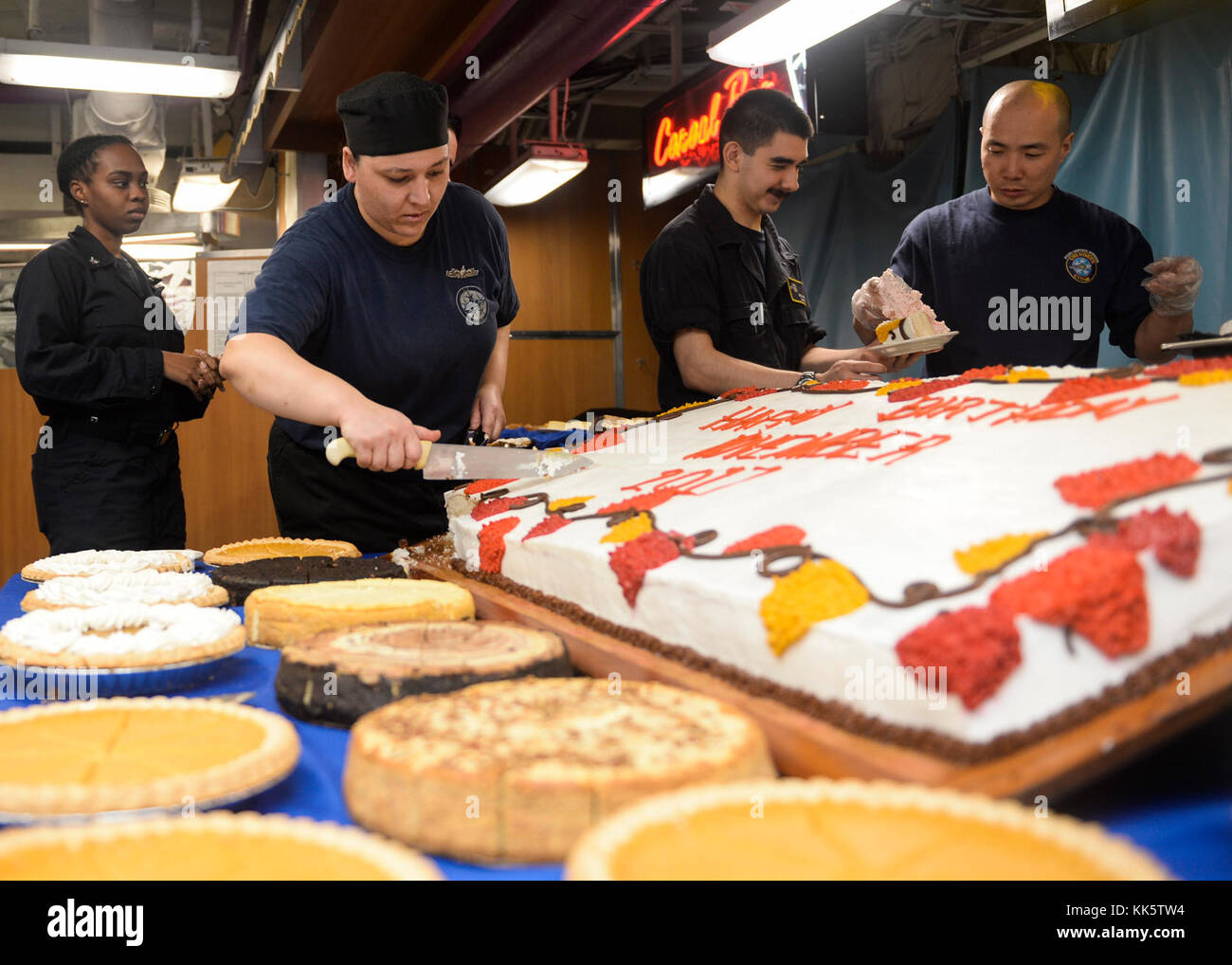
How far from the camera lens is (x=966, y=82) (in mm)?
5484

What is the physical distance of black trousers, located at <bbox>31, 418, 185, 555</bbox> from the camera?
3316 mm

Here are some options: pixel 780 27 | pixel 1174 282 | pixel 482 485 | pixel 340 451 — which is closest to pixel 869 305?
pixel 1174 282

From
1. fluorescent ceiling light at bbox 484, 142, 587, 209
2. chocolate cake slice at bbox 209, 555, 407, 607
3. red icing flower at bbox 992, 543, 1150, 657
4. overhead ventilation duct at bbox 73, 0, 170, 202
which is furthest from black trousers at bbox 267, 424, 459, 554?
overhead ventilation duct at bbox 73, 0, 170, 202

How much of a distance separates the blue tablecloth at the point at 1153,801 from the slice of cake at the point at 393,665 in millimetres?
62

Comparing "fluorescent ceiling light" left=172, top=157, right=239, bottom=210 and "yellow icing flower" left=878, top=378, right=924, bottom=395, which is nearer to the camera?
"yellow icing flower" left=878, top=378, right=924, bottom=395

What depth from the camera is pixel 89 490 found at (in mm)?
3332

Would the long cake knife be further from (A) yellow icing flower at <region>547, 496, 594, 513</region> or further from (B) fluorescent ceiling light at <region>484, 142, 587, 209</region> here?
(B) fluorescent ceiling light at <region>484, 142, 587, 209</region>

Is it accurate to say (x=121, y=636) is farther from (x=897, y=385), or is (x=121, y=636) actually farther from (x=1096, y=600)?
(x=897, y=385)

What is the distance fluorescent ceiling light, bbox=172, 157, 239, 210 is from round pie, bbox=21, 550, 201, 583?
5624 millimetres

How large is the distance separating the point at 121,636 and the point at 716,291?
2231 mm

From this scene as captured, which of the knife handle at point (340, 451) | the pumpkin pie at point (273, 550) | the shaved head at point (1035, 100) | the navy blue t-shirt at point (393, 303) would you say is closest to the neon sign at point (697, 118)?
the shaved head at point (1035, 100)

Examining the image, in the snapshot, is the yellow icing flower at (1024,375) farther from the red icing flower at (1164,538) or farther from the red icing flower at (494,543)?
the red icing flower at (494,543)
